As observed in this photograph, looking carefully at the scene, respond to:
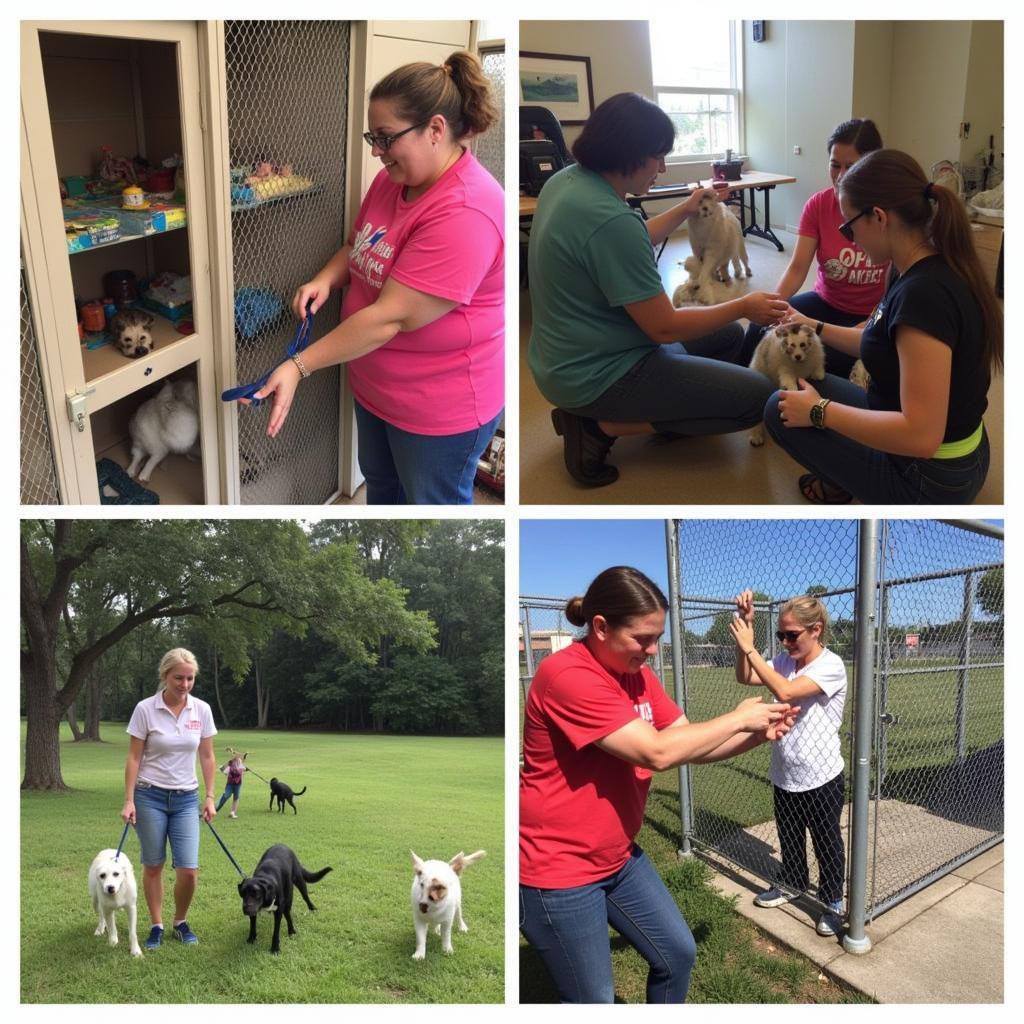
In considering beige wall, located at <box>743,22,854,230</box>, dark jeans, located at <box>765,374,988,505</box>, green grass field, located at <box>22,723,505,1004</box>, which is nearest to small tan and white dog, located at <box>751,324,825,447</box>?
dark jeans, located at <box>765,374,988,505</box>

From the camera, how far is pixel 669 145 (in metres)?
2.34

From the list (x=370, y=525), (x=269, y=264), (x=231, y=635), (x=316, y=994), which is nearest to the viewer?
(x=316, y=994)

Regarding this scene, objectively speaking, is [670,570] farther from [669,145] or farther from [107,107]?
[107,107]

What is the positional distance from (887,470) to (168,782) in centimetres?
217

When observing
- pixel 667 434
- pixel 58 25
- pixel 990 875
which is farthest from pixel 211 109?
pixel 990 875

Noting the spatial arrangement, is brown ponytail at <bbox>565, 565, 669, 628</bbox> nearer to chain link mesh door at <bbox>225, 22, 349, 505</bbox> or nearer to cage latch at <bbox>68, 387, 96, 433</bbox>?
cage latch at <bbox>68, 387, 96, 433</bbox>

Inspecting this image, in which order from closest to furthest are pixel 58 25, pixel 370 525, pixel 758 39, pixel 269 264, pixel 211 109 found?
pixel 58 25
pixel 211 109
pixel 269 264
pixel 370 525
pixel 758 39

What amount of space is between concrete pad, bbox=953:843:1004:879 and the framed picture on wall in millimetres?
4066

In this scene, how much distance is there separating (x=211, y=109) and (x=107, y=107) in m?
0.80

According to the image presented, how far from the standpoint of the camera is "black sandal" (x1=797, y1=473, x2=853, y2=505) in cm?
259

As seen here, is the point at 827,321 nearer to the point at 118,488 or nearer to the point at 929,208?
the point at 929,208

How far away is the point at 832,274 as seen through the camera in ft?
9.36

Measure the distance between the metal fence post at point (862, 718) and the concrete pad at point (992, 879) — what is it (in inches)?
26.4

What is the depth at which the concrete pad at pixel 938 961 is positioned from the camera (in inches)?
87.9
